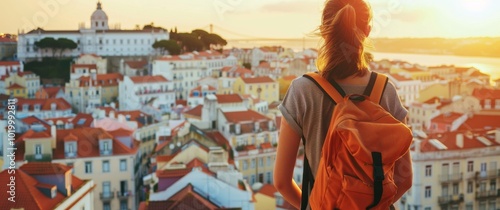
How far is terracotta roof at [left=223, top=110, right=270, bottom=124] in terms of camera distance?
40.3 ft

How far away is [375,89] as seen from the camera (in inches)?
38.5

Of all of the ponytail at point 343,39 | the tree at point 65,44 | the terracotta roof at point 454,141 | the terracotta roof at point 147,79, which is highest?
the tree at point 65,44

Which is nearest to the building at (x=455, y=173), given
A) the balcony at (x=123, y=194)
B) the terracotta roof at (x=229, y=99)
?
the balcony at (x=123, y=194)

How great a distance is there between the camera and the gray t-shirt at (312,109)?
0.97m

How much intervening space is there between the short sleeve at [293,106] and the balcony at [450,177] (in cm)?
759

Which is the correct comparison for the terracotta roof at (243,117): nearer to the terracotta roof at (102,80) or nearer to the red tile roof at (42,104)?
Answer: the red tile roof at (42,104)

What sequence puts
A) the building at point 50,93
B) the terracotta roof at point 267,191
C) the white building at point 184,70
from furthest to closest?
the white building at point 184,70 < the building at point 50,93 < the terracotta roof at point 267,191

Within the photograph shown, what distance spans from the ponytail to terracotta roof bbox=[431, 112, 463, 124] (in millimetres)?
11200

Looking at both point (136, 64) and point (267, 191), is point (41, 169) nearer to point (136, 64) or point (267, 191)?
point (267, 191)

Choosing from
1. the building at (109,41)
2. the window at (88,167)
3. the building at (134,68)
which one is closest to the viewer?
the window at (88,167)

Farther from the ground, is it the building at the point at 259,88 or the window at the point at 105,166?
the building at the point at 259,88

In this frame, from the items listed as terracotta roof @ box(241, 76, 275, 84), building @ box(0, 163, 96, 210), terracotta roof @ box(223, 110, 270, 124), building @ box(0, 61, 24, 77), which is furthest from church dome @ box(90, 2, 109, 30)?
building @ box(0, 163, 96, 210)

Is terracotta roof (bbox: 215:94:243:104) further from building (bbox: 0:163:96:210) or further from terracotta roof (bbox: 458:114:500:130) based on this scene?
building (bbox: 0:163:96:210)

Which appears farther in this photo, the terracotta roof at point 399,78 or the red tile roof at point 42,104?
the terracotta roof at point 399,78
